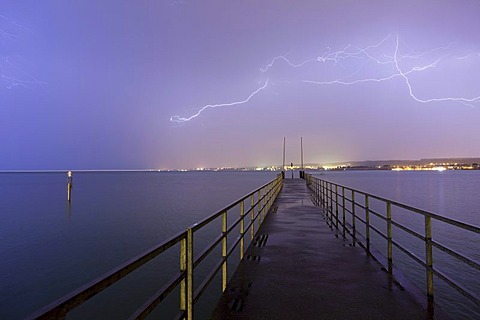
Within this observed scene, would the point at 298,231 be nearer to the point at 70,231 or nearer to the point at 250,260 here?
the point at 250,260

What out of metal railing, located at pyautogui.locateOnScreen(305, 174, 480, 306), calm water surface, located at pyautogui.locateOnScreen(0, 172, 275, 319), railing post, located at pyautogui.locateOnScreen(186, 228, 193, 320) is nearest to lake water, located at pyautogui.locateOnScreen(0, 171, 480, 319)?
calm water surface, located at pyautogui.locateOnScreen(0, 172, 275, 319)

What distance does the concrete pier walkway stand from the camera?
12.3ft

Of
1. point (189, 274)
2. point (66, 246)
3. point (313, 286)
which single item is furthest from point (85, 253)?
point (189, 274)

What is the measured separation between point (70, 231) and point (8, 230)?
4865 mm

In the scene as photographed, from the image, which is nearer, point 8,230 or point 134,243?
point 134,243

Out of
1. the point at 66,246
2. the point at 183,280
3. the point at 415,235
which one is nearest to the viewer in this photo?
the point at 183,280

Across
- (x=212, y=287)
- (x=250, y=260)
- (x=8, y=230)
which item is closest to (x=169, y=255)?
(x=212, y=287)

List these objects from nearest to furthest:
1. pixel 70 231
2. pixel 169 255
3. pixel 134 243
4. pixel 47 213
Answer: pixel 169 255, pixel 134 243, pixel 70 231, pixel 47 213

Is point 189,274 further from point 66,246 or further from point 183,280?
point 66,246

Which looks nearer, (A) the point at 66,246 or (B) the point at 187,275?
(B) the point at 187,275

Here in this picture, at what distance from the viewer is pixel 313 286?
4586 millimetres

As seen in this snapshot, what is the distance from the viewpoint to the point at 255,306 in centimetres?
392

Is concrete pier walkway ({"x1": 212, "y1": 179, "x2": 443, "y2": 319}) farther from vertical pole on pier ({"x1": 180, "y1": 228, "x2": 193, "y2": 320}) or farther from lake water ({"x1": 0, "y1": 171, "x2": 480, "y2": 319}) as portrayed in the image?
lake water ({"x1": 0, "y1": 171, "x2": 480, "y2": 319})

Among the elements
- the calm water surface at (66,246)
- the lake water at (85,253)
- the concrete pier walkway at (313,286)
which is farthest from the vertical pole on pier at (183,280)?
the calm water surface at (66,246)
